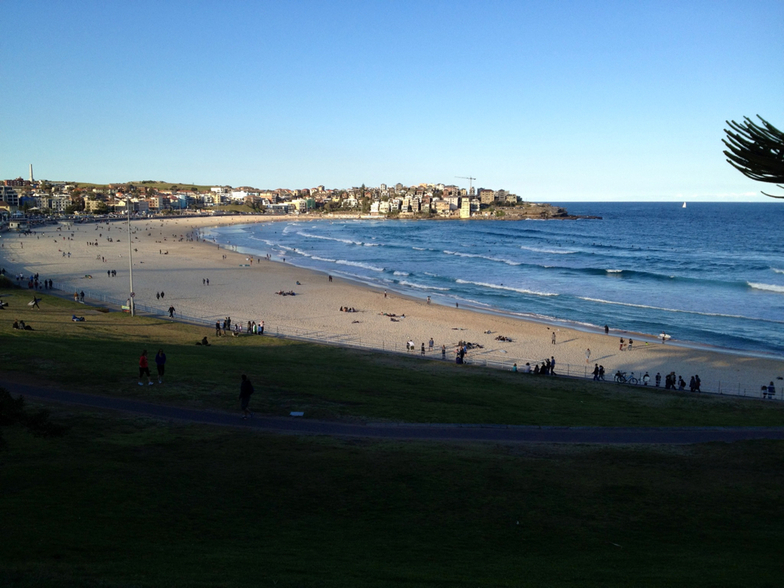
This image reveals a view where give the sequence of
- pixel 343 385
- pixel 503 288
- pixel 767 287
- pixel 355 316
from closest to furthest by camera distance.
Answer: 1. pixel 343 385
2. pixel 355 316
3. pixel 767 287
4. pixel 503 288

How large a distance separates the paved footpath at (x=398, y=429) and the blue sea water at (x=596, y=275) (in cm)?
2215

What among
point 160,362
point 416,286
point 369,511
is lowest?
point 416,286

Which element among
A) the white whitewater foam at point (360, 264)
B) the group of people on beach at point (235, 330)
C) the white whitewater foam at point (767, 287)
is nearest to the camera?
the group of people on beach at point (235, 330)

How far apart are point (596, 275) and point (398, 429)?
177ft

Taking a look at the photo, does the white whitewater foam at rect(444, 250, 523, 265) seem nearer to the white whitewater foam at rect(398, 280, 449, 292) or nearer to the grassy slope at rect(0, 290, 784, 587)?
the white whitewater foam at rect(398, 280, 449, 292)

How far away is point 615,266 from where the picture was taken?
69250mm

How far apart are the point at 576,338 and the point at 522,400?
56.8ft

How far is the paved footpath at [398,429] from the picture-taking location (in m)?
12.2

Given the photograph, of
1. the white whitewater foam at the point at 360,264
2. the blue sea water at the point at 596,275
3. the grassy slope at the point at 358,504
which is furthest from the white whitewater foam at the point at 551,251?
the grassy slope at the point at 358,504

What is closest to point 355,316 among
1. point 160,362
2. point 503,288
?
point 503,288

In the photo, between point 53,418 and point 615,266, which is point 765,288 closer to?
point 615,266

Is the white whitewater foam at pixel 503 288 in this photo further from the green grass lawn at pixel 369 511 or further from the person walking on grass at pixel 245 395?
the person walking on grass at pixel 245 395

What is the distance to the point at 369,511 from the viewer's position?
8.61m

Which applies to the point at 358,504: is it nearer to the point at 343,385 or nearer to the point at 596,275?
the point at 343,385
